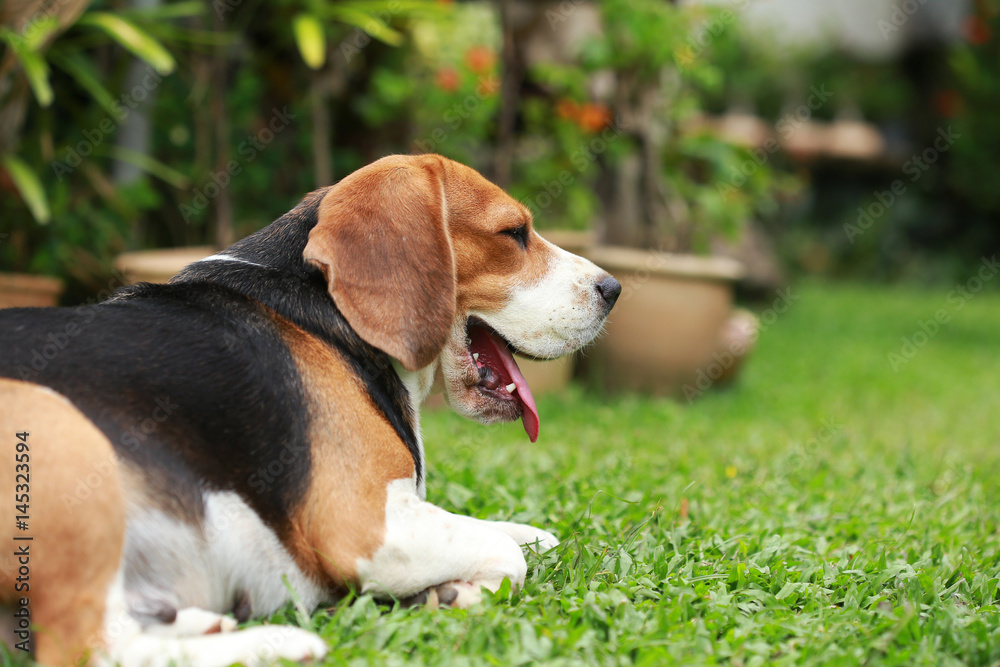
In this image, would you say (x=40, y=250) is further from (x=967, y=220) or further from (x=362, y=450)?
(x=967, y=220)

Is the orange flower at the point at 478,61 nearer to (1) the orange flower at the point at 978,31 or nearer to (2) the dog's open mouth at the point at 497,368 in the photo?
(2) the dog's open mouth at the point at 497,368

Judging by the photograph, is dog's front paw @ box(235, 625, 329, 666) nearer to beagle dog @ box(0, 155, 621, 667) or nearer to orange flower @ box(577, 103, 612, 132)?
beagle dog @ box(0, 155, 621, 667)

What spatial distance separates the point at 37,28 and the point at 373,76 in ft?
11.0

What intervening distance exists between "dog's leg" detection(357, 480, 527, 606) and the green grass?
77 millimetres

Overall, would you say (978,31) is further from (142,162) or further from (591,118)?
(142,162)

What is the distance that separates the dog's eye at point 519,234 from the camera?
3.03 m

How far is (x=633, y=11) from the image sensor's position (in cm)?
703

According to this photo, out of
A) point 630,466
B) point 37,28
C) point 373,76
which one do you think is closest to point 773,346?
point 373,76

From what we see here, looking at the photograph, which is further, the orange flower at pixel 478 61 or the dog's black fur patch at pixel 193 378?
the orange flower at pixel 478 61

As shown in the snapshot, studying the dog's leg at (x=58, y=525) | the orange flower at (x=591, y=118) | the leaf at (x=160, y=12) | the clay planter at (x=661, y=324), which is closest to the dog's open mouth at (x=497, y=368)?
the dog's leg at (x=58, y=525)

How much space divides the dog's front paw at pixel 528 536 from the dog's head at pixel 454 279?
364 millimetres

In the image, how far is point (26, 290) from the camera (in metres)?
5.23

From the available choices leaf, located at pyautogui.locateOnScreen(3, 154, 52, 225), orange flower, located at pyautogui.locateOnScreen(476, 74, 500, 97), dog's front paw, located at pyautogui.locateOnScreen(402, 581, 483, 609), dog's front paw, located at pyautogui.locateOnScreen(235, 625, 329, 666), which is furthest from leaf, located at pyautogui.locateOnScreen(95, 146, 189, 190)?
dog's front paw, located at pyautogui.locateOnScreen(235, 625, 329, 666)

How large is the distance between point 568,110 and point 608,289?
448 centimetres
